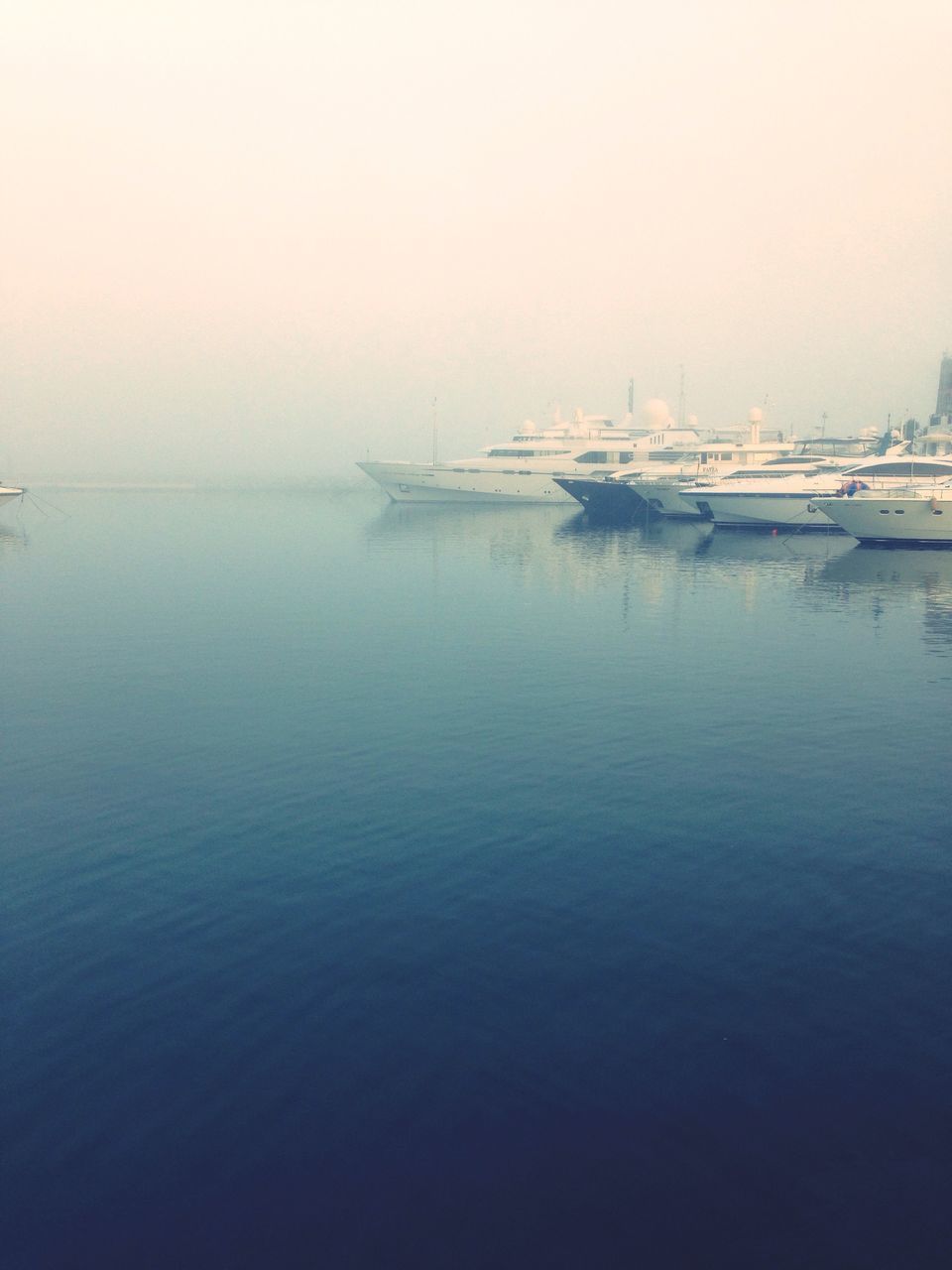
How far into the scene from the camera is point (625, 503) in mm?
106625

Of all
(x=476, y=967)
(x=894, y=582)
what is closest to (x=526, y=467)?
(x=894, y=582)

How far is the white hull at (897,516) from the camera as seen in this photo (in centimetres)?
6650

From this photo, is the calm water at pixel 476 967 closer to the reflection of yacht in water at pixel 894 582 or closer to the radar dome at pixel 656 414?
the reflection of yacht in water at pixel 894 582

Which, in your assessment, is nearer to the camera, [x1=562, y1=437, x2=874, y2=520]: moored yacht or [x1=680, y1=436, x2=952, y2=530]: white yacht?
[x1=680, y1=436, x2=952, y2=530]: white yacht

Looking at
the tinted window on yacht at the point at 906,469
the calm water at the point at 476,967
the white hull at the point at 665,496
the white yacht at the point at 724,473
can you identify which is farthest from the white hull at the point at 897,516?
the calm water at the point at 476,967

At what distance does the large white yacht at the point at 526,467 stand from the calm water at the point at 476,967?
314 ft

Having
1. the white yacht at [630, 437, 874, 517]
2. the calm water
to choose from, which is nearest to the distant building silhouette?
the white yacht at [630, 437, 874, 517]

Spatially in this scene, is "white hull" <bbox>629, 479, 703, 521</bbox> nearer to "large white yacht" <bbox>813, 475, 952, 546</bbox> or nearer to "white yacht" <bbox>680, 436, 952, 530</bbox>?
"white yacht" <bbox>680, 436, 952, 530</bbox>

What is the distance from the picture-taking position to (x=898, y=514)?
2643 inches

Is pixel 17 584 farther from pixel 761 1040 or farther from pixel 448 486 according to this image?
pixel 448 486

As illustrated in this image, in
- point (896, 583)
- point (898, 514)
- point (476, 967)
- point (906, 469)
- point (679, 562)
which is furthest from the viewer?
point (906, 469)

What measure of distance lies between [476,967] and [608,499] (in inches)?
3809

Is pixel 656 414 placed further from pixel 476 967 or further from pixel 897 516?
pixel 476 967

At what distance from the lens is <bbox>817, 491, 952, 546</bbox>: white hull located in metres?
66.5
